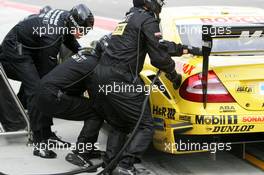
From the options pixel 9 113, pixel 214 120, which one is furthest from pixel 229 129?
pixel 9 113

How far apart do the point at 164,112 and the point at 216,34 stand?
2.70ft

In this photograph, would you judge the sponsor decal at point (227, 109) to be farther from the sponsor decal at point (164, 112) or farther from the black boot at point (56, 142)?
the black boot at point (56, 142)

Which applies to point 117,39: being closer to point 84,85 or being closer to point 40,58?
point 84,85

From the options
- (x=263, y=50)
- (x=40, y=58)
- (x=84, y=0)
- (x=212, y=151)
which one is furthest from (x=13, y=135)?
(x=84, y=0)

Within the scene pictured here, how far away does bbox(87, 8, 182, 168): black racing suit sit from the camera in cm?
466

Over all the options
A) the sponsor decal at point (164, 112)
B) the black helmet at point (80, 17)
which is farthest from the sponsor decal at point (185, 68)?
the black helmet at point (80, 17)

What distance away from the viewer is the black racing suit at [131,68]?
4.66 m

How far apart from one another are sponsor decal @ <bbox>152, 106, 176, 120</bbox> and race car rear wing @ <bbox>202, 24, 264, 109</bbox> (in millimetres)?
297

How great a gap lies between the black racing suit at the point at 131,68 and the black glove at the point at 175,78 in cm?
5

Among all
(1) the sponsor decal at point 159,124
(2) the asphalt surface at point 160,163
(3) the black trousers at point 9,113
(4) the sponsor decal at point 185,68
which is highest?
(4) the sponsor decal at point 185,68

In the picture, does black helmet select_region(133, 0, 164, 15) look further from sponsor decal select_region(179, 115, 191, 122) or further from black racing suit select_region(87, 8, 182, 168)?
sponsor decal select_region(179, 115, 191, 122)

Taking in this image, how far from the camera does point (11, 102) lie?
618 centimetres

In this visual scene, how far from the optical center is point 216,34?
4.79 metres

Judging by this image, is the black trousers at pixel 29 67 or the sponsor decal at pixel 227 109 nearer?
the sponsor decal at pixel 227 109
